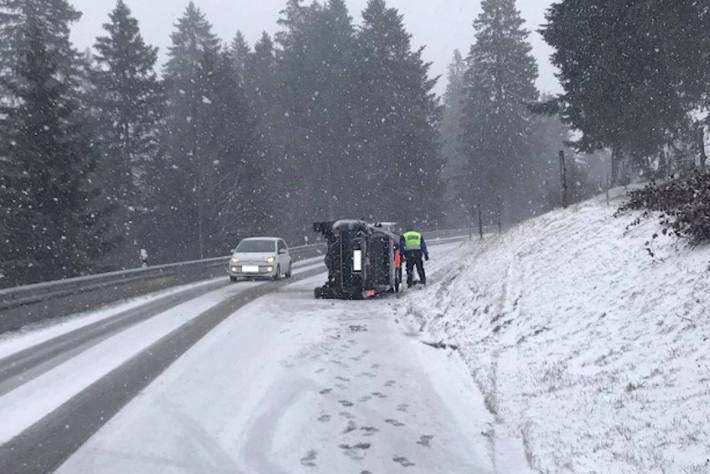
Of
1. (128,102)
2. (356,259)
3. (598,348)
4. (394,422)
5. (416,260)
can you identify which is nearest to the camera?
(394,422)

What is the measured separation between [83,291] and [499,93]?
46.8m

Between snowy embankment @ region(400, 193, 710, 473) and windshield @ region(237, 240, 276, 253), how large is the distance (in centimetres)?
1182

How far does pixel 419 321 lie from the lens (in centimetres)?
1177

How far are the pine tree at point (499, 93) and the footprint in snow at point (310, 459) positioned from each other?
52.0 m

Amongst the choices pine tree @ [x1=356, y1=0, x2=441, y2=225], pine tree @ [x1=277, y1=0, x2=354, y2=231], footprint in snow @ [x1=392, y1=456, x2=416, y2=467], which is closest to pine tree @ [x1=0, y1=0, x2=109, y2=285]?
footprint in snow @ [x1=392, y1=456, x2=416, y2=467]

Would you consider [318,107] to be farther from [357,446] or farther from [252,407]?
[357,446]

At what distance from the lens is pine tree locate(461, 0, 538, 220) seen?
54281 mm

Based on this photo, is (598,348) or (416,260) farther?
(416,260)

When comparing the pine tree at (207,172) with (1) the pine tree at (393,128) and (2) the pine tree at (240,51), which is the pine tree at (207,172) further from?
(2) the pine tree at (240,51)

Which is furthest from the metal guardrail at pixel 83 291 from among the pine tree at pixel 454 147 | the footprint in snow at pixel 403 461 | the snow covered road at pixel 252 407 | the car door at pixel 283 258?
the pine tree at pixel 454 147

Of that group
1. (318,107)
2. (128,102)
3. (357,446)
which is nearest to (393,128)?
(318,107)

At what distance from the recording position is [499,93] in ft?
179

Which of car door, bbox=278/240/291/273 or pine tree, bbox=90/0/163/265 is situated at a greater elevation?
pine tree, bbox=90/0/163/265

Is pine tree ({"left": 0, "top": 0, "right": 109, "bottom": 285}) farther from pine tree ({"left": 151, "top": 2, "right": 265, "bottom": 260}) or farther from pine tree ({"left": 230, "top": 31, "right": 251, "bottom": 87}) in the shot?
pine tree ({"left": 230, "top": 31, "right": 251, "bottom": 87})
